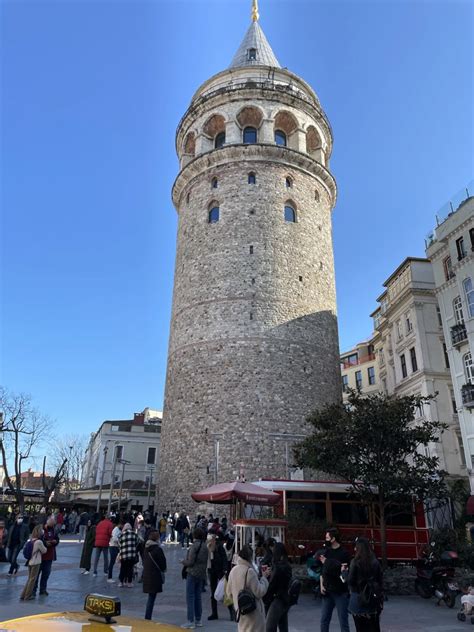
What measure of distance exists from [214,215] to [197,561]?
69.7 feet

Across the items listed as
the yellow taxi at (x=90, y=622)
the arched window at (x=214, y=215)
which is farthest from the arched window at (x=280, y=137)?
the yellow taxi at (x=90, y=622)

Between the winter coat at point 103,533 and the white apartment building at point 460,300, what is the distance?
15.9 m

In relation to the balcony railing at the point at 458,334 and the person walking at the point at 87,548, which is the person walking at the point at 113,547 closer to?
the person walking at the point at 87,548

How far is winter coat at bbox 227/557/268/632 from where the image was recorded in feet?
16.6

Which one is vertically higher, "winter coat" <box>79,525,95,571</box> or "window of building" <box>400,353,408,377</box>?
"window of building" <box>400,353,408,377</box>

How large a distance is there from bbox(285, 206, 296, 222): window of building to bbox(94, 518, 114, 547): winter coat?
61.0 feet

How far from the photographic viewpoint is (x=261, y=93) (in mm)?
28250

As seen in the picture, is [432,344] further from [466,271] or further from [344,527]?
[344,527]

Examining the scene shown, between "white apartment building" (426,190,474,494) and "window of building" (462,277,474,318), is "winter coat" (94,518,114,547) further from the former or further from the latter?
"window of building" (462,277,474,318)

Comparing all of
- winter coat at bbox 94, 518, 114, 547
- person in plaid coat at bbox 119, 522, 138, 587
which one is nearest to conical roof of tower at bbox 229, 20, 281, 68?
winter coat at bbox 94, 518, 114, 547

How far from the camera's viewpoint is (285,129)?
29.5 meters

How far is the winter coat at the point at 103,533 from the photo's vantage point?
38.7 feet

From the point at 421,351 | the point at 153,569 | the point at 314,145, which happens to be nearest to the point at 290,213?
the point at 314,145

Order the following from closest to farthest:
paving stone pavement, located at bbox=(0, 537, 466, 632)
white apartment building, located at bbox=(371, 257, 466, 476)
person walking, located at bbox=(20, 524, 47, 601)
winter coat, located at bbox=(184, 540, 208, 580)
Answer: winter coat, located at bbox=(184, 540, 208, 580) → paving stone pavement, located at bbox=(0, 537, 466, 632) → person walking, located at bbox=(20, 524, 47, 601) → white apartment building, located at bbox=(371, 257, 466, 476)
